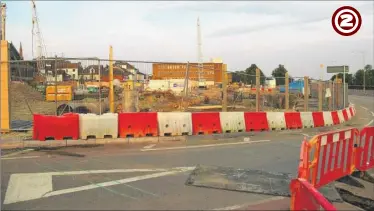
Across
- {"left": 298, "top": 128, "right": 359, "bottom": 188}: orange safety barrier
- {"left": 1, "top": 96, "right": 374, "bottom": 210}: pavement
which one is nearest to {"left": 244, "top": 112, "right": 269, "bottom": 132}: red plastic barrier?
{"left": 1, "top": 96, "right": 374, "bottom": 210}: pavement

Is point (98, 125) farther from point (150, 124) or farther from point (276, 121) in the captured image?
point (276, 121)

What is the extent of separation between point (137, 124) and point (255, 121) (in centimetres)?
478

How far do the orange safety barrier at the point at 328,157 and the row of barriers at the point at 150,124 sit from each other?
20.3ft

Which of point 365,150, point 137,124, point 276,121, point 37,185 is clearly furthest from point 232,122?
point 37,185

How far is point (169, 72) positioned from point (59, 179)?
12102 millimetres

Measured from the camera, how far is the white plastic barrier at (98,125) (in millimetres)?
11719

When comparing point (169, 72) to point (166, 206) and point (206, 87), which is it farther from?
point (166, 206)

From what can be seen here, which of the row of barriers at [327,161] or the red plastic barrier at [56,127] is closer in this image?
the row of barriers at [327,161]

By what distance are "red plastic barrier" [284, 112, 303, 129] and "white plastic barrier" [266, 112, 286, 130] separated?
27 centimetres

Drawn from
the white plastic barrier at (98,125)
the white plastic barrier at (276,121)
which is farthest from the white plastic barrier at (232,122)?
the white plastic barrier at (98,125)

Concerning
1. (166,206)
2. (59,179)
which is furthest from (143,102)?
(166,206)

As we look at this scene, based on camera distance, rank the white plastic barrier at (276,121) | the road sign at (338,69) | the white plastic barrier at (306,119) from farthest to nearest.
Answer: the road sign at (338,69) → the white plastic barrier at (306,119) → the white plastic barrier at (276,121)

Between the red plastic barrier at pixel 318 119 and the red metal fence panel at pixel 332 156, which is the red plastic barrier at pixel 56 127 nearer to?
the red metal fence panel at pixel 332 156

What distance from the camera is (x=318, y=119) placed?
60.2 ft
